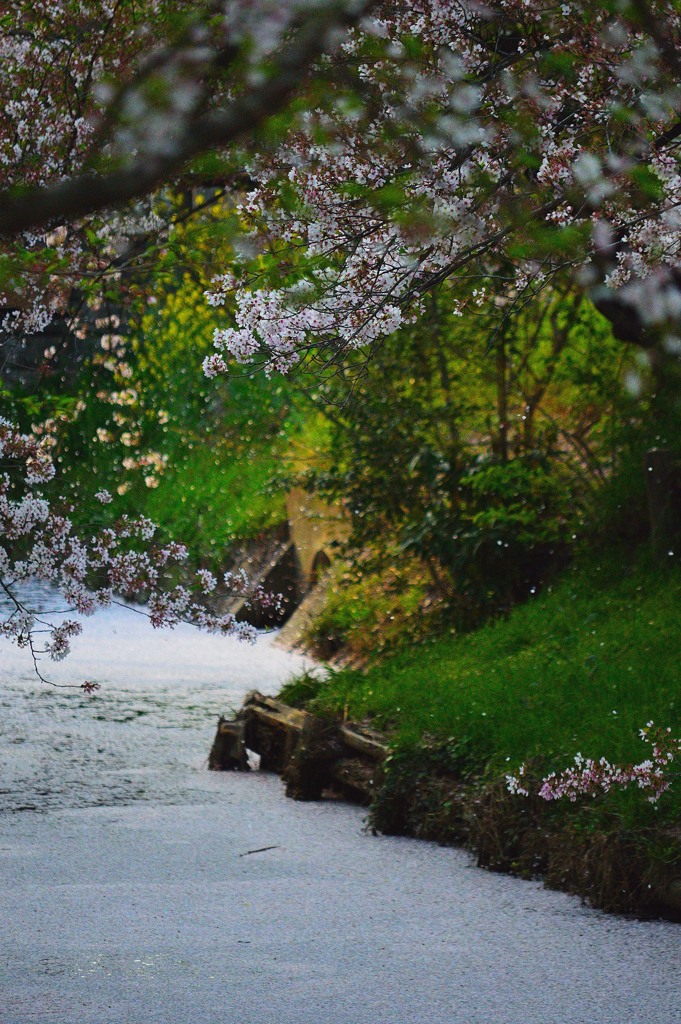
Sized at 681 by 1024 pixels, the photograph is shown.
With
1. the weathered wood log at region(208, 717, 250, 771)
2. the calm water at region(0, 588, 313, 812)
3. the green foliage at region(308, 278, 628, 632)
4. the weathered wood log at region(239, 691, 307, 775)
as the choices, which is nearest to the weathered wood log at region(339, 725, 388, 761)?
the weathered wood log at region(239, 691, 307, 775)

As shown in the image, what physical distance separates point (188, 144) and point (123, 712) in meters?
7.07

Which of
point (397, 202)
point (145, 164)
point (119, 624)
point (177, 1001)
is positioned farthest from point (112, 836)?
point (119, 624)

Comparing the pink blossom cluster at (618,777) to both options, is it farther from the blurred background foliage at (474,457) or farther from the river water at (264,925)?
the blurred background foliage at (474,457)

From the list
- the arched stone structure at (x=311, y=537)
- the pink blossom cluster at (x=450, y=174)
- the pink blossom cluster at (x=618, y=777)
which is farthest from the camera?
the arched stone structure at (x=311, y=537)

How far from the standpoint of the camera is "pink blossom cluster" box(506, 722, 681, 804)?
12.0ft

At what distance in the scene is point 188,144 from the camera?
3.65 ft

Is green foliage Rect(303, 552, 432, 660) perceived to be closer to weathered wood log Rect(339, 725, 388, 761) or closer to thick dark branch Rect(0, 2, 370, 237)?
weathered wood log Rect(339, 725, 388, 761)

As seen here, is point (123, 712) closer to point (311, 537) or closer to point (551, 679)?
point (311, 537)

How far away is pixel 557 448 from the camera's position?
779 cm

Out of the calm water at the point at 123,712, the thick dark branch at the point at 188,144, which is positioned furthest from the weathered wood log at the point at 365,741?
the thick dark branch at the point at 188,144

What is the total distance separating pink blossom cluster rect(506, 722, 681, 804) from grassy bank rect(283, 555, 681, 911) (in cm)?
9

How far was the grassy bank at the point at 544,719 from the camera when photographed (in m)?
3.90

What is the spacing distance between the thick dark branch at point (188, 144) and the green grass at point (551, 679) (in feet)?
11.2

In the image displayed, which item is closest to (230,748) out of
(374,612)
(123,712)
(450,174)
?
(123,712)
